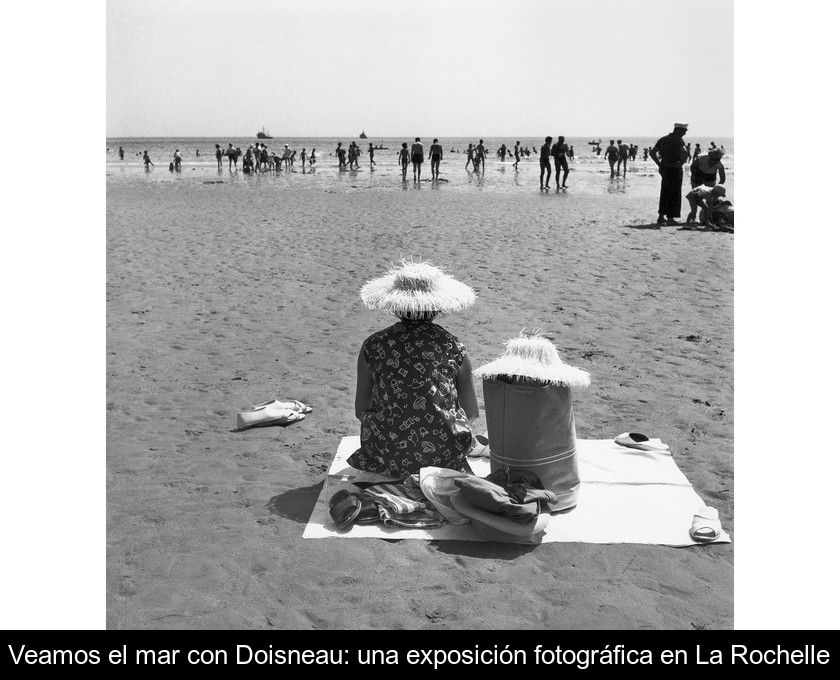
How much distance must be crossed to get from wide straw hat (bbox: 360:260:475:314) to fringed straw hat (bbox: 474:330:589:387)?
14.1 inches

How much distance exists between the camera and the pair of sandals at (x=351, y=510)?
422 cm

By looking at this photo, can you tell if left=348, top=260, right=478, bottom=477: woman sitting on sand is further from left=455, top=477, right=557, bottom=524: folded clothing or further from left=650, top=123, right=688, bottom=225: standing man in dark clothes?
left=650, top=123, right=688, bottom=225: standing man in dark clothes

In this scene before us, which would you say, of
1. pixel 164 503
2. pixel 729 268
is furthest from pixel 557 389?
pixel 729 268

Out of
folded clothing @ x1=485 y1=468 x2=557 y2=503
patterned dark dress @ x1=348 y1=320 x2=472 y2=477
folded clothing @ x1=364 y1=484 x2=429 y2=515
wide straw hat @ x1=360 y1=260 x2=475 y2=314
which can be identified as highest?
wide straw hat @ x1=360 y1=260 x2=475 y2=314

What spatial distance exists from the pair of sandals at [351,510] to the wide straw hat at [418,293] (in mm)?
990

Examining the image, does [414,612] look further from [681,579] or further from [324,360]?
[324,360]

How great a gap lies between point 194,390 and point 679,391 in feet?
11.9

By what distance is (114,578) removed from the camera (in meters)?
3.82

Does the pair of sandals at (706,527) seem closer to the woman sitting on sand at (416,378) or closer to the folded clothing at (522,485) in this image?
the folded clothing at (522,485)

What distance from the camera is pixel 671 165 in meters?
13.8

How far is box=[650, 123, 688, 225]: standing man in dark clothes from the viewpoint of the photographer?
539 inches

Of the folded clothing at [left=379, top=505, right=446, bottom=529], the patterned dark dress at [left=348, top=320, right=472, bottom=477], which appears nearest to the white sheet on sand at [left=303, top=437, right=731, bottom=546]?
the folded clothing at [left=379, top=505, right=446, bottom=529]

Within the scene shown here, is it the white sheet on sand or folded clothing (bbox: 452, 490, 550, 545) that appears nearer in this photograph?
folded clothing (bbox: 452, 490, 550, 545)

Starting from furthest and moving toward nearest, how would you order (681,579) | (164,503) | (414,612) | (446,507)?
(164,503), (446,507), (681,579), (414,612)
